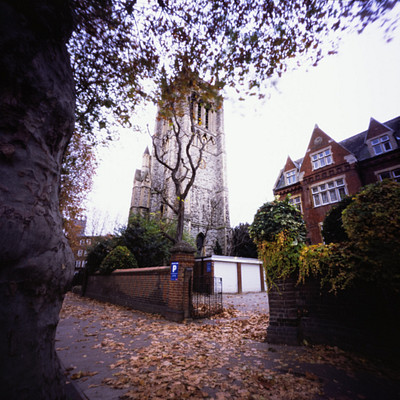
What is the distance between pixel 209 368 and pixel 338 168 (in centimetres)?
1827

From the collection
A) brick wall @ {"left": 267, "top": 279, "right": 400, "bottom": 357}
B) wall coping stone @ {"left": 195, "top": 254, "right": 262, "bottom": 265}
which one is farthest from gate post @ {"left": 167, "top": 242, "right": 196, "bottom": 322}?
wall coping stone @ {"left": 195, "top": 254, "right": 262, "bottom": 265}

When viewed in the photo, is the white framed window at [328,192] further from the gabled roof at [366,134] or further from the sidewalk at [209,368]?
the sidewalk at [209,368]

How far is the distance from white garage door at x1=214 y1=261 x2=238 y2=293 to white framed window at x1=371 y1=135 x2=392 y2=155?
14.5 m

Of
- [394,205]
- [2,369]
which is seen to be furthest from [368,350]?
[2,369]

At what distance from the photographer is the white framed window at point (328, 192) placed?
1658 centimetres

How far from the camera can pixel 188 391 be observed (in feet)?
8.99

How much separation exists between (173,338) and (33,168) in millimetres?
5115

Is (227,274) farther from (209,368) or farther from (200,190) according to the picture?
(200,190)

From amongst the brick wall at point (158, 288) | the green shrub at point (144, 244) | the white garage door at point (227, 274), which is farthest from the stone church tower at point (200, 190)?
the brick wall at point (158, 288)

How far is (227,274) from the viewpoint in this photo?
18.2 m

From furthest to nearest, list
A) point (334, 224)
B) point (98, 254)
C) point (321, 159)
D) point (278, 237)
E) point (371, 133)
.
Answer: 1. point (321, 159)
2. point (371, 133)
3. point (98, 254)
4. point (334, 224)
5. point (278, 237)

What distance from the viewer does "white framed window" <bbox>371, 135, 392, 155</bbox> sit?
15473mm

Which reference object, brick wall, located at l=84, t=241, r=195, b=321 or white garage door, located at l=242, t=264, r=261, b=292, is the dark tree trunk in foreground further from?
white garage door, located at l=242, t=264, r=261, b=292

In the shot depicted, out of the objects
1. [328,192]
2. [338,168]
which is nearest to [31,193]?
[328,192]
